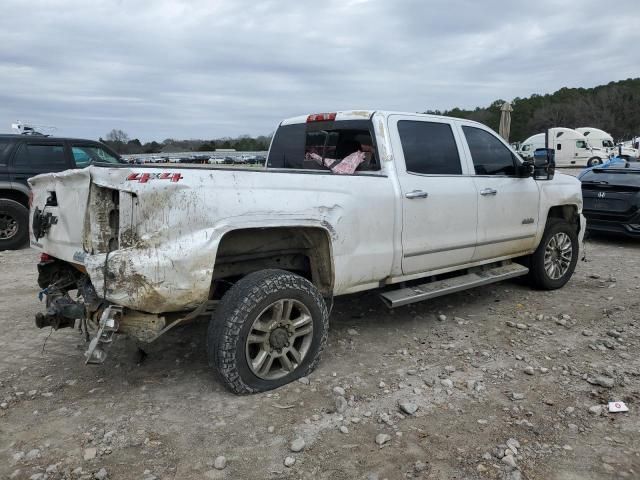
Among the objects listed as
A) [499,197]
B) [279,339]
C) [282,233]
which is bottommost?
[279,339]

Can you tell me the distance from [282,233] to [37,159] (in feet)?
22.3

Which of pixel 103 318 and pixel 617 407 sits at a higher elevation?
pixel 103 318

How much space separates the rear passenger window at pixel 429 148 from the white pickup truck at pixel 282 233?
0.01 m

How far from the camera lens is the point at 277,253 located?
12.1ft

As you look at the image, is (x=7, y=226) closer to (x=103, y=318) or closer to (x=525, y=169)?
(x=103, y=318)

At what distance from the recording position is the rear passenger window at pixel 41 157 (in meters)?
8.42

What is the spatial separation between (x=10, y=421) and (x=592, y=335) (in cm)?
446

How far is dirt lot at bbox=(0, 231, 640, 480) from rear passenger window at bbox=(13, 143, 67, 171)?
14.8 ft

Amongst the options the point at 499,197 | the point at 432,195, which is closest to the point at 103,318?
the point at 432,195

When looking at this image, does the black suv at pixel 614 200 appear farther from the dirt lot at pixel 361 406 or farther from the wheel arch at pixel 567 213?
the dirt lot at pixel 361 406

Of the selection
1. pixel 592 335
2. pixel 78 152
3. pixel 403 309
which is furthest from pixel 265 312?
pixel 78 152

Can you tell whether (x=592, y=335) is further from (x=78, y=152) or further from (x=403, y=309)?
(x=78, y=152)

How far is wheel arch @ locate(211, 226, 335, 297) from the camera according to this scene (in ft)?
11.3

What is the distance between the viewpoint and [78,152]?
351 inches
